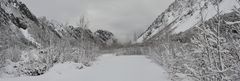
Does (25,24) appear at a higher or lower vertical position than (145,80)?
higher

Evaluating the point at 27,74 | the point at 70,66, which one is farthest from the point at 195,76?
the point at 70,66

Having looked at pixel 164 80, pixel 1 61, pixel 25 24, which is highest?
pixel 25 24

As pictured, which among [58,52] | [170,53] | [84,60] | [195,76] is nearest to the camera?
[195,76]

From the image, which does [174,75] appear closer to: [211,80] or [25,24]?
[211,80]

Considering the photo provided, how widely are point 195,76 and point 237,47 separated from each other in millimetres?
1764

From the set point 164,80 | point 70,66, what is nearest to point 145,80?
point 164,80

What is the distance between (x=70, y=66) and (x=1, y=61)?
17.1 ft

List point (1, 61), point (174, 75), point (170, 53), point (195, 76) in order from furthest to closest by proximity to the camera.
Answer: point (170, 53) < point (1, 61) < point (174, 75) < point (195, 76)

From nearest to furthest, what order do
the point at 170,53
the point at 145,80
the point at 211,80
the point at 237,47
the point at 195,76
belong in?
1. the point at 237,47
2. the point at 211,80
3. the point at 195,76
4. the point at 145,80
5. the point at 170,53

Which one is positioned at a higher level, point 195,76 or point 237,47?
point 237,47

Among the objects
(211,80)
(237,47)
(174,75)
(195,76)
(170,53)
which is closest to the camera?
(237,47)

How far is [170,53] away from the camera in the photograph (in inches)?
752

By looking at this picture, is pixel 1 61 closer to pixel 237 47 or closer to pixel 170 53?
pixel 170 53

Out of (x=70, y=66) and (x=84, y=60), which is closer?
(x=70, y=66)
